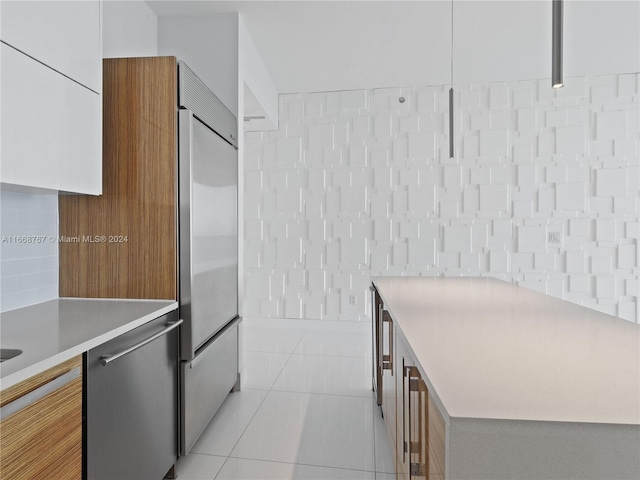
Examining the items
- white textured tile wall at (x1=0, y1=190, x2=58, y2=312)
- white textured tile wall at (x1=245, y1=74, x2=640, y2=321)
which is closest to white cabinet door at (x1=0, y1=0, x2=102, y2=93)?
white textured tile wall at (x1=0, y1=190, x2=58, y2=312)

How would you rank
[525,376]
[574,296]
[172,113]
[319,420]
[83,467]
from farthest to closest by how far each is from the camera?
[574,296] < [319,420] < [172,113] < [83,467] < [525,376]

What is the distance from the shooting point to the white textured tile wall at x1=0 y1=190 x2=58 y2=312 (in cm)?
167

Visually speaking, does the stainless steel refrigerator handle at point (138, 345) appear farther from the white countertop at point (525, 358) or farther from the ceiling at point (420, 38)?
the ceiling at point (420, 38)

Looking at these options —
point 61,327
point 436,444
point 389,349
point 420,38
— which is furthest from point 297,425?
point 420,38

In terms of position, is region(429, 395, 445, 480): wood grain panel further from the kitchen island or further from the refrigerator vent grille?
the refrigerator vent grille

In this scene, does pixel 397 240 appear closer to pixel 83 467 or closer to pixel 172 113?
pixel 172 113

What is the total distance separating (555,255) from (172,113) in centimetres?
422

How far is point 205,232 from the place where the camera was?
2.11 metres

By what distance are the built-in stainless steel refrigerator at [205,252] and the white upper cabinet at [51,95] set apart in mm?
382

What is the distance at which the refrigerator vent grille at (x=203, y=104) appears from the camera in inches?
75.0

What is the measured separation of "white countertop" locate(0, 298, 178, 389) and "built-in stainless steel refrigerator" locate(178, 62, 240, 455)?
24 centimetres

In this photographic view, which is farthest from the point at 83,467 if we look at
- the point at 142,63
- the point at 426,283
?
the point at 426,283

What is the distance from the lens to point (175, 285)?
187cm

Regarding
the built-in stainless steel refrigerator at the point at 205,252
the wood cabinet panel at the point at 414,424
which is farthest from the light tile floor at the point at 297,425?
the wood cabinet panel at the point at 414,424
